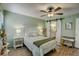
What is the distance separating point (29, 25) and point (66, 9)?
0.83 m

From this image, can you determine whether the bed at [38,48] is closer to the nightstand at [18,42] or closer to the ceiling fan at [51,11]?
the nightstand at [18,42]

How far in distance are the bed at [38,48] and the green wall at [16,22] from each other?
0.20m

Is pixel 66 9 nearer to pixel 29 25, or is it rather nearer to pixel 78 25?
pixel 78 25

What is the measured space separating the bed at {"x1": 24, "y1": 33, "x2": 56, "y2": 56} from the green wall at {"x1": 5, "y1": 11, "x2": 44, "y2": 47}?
198 millimetres

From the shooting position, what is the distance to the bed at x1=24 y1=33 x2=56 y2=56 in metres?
1.99

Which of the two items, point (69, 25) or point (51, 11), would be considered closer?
point (51, 11)

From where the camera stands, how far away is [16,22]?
2059mm

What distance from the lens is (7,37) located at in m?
2.01

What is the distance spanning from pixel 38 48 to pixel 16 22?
0.70 metres

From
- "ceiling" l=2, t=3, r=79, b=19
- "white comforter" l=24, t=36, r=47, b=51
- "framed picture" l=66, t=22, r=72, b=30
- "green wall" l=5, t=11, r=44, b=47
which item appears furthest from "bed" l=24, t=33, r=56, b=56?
"ceiling" l=2, t=3, r=79, b=19

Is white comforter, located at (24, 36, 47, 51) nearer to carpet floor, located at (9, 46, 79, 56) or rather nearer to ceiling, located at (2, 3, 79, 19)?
carpet floor, located at (9, 46, 79, 56)

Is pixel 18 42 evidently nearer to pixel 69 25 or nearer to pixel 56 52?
pixel 56 52

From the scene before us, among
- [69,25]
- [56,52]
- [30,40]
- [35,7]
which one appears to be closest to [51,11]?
[35,7]

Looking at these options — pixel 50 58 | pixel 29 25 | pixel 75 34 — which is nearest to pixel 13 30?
pixel 29 25
